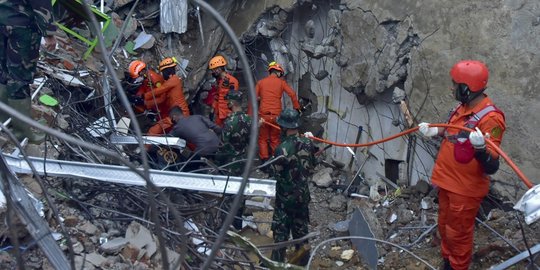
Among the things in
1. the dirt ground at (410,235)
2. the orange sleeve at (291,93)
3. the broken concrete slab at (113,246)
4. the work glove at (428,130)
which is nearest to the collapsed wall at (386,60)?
the dirt ground at (410,235)

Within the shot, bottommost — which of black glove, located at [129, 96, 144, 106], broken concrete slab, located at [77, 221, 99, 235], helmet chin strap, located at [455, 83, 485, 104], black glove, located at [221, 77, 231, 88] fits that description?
broken concrete slab, located at [77, 221, 99, 235]

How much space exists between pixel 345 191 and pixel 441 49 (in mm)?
2411

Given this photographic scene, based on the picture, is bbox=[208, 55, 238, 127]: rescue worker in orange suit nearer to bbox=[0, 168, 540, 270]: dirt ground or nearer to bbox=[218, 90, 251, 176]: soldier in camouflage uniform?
bbox=[0, 168, 540, 270]: dirt ground

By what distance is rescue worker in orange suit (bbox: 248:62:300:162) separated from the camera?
31.2 feet

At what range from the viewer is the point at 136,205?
5.70 m

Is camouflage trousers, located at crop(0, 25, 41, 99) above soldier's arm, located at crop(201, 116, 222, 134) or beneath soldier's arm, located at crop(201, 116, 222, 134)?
above

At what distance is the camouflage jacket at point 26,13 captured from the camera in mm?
6070

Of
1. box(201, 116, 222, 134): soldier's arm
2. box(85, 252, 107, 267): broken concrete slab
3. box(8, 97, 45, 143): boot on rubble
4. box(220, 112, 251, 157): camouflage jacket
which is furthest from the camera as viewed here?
box(201, 116, 222, 134): soldier's arm

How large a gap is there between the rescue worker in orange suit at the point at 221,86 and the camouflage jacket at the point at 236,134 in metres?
2.14

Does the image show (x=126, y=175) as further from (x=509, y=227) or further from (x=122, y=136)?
(x=509, y=227)

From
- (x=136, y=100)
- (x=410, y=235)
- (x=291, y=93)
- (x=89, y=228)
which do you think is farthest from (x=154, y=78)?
(x=89, y=228)

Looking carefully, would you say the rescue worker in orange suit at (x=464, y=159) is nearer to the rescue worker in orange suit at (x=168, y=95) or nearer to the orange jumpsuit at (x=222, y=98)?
the orange jumpsuit at (x=222, y=98)

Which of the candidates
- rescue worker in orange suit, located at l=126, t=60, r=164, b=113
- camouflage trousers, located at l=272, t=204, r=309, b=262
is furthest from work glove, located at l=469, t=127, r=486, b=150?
rescue worker in orange suit, located at l=126, t=60, r=164, b=113

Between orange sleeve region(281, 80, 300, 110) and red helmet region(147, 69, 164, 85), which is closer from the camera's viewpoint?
orange sleeve region(281, 80, 300, 110)
